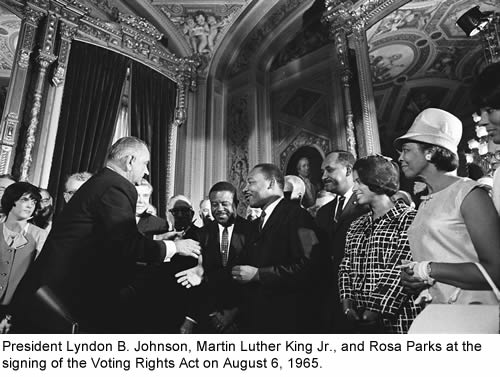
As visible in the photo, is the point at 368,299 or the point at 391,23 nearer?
the point at 368,299

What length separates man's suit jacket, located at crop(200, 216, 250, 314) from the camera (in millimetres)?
2600

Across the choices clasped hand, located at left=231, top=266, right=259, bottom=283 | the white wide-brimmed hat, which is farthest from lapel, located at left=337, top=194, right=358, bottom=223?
the white wide-brimmed hat

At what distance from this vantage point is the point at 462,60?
30.2ft

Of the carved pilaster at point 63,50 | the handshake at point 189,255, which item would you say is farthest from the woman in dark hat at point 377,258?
the carved pilaster at point 63,50

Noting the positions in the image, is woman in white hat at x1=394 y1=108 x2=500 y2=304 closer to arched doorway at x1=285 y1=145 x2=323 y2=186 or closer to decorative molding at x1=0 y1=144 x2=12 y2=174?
arched doorway at x1=285 y1=145 x2=323 y2=186

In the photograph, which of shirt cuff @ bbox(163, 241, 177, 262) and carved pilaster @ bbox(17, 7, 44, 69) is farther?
carved pilaster @ bbox(17, 7, 44, 69)

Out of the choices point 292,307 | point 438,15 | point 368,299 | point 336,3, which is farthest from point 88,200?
point 438,15

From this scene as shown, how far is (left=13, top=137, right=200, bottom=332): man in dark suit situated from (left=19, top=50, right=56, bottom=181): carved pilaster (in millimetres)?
3827

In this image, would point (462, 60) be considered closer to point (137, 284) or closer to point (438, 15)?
point (438, 15)

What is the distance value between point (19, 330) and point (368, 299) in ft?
5.36

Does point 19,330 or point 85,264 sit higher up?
point 85,264

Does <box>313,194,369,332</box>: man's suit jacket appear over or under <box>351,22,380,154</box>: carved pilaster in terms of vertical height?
under

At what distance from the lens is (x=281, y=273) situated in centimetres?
216

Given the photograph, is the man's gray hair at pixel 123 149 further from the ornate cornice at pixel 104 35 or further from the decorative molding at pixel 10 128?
the ornate cornice at pixel 104 35
